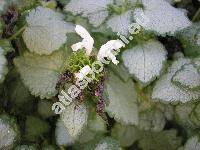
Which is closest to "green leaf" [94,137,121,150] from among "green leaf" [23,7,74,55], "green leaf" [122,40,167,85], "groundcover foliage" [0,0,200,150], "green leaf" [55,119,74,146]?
"groundcover foliage" [0,0,200,150]

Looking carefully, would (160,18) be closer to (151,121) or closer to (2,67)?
(151,121)

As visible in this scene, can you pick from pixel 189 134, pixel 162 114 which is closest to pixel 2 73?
pixel 162 114

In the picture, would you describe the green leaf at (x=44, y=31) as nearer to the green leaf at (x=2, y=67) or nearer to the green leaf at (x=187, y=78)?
the green leaf at (x=2, y=67)

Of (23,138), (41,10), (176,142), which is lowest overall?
(23,138)

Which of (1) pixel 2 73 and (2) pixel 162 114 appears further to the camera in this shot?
(2) pixel 162 114

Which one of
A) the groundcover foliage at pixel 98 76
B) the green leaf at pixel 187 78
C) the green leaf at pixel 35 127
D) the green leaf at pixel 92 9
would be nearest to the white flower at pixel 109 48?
the groundcover foliage at pixel 98 76

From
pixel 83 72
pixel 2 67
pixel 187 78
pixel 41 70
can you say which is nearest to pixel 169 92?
pixel 187 78

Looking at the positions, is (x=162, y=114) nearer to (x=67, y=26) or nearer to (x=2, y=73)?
(x=67, y=26)
